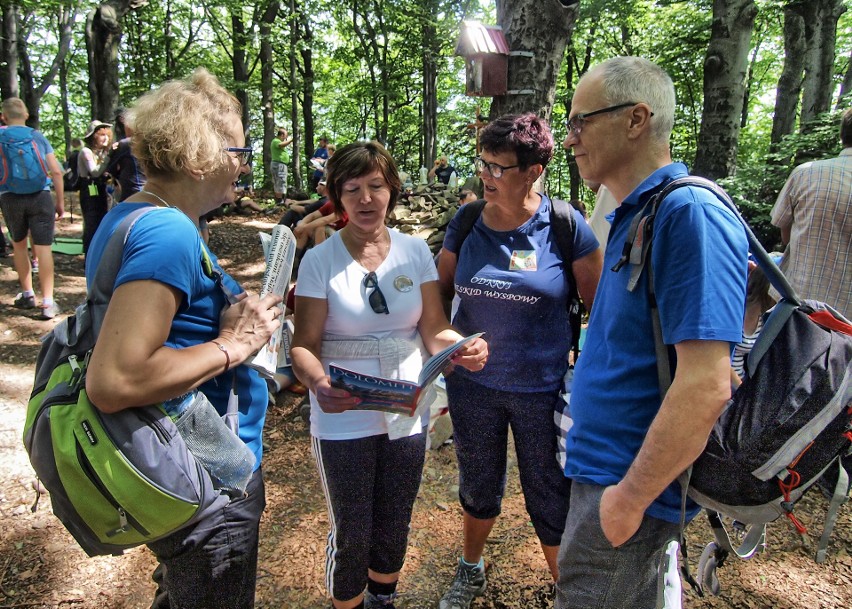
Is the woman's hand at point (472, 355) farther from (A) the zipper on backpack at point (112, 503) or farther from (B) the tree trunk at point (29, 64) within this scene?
(B) the tree trunk at point (29, 64)

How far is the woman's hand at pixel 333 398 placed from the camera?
1.80 meters

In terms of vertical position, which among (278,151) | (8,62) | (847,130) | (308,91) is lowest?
(847,130)

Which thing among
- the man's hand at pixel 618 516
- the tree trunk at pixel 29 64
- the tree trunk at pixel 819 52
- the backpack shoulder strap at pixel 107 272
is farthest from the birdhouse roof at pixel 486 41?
the tree trunk at pixel 29 64

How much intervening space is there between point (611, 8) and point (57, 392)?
1634 cm

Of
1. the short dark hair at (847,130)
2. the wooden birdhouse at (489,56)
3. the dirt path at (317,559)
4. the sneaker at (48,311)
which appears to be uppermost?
the wooden birdhouse at (489,56)

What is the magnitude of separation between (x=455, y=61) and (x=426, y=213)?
1374 cm

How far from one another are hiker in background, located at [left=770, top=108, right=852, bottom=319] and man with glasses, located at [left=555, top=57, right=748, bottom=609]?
210 centimetres

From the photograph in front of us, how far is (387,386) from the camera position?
5.62 ft

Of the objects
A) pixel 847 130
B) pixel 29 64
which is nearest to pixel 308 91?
pixel 29 64

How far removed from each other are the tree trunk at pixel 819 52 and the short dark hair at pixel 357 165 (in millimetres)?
11424

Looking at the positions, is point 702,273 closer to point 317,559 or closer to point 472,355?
point 472,355

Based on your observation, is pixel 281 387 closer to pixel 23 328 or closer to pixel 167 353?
pixel 23 328

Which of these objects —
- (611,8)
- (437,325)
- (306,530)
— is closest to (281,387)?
(306,530)

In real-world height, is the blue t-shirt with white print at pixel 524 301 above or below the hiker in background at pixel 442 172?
below
